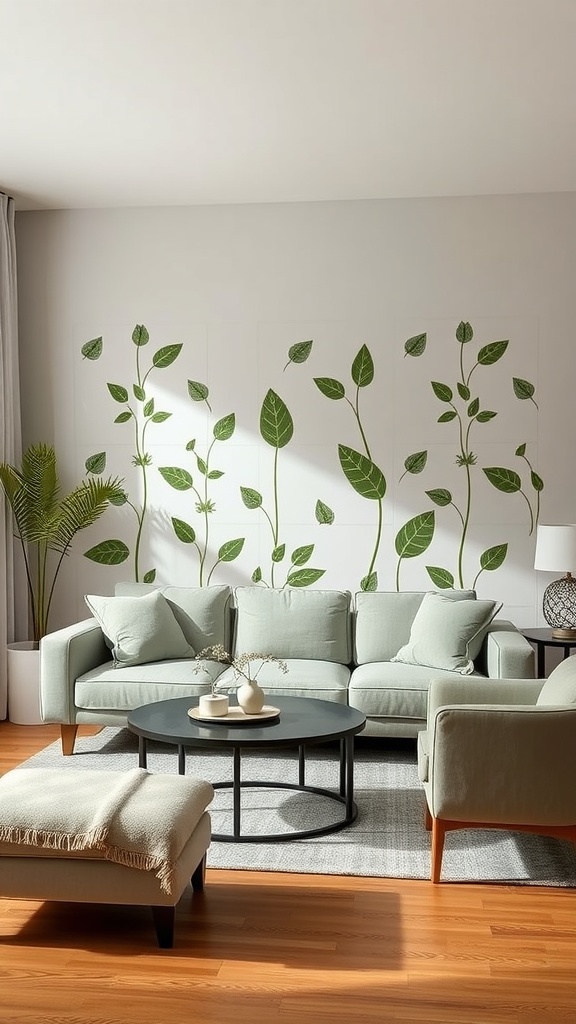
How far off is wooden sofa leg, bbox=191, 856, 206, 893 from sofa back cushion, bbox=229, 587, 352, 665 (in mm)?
2022

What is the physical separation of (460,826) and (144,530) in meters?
3.16

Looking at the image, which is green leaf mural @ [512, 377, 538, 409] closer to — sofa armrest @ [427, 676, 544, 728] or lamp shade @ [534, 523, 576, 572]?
lamp shade @ [534, 523, 576, 572]

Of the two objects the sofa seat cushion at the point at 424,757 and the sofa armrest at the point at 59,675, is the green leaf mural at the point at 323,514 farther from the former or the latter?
the sofa seat cushion at the point at 424,757

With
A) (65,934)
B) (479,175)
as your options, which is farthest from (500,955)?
(479,175)

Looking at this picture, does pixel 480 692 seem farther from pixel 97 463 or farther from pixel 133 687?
pixel 97 463

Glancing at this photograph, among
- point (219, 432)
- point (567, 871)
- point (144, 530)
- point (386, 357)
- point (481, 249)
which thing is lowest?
point (567, 871)

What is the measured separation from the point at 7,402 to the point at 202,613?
1723 mm

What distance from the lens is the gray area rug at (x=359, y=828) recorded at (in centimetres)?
356

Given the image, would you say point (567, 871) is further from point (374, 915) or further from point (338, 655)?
point (338, 655)

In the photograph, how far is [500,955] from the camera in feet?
9.47

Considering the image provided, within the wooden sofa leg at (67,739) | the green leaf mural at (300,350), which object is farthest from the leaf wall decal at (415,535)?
the wooden sofa leg at (67,739)

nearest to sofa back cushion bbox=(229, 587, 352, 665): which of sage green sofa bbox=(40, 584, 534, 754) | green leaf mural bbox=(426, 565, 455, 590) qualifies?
sage green sofa bbox=(40, 584, 534, 754)

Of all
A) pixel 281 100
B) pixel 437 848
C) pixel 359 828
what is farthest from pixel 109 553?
pixel 437 848

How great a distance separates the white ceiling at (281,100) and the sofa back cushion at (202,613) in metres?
2.26
